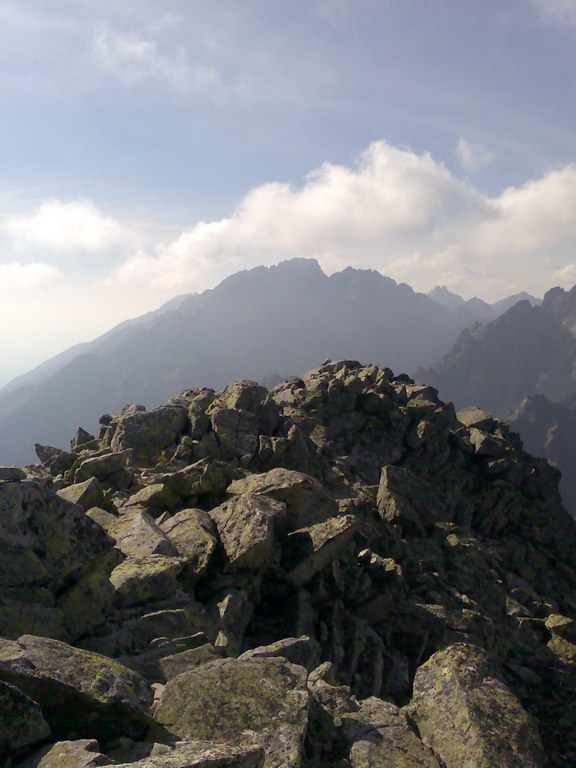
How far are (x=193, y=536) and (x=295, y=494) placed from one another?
6523mm

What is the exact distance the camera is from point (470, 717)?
12.3 metres

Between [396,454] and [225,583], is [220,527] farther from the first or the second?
[396,454]

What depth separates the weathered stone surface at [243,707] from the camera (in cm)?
1044

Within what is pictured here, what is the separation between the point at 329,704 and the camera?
13148 mm

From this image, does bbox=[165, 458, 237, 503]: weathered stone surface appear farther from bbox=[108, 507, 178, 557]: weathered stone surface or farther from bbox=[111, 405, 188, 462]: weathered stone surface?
bbox=[111, 405, 188, 462]: weathered stone surface

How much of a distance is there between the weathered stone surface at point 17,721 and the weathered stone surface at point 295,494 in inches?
668

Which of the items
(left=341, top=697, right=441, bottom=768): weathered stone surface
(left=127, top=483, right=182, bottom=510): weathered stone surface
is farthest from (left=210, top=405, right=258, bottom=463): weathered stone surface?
(left=341, top=697, right=441, bottom=768): weathered stone surface

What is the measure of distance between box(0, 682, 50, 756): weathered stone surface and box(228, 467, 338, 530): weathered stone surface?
17.0 m

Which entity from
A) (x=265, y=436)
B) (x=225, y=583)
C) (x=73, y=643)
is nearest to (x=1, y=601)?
(x=73, y=643)

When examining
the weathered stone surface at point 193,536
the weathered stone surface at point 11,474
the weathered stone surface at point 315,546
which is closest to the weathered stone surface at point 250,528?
the weathered stone surface at point 193,536

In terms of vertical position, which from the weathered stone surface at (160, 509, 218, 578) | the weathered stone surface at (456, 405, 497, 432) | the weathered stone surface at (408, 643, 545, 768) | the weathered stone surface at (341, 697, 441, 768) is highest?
the weathered stone surface at (160, 509, 218, 578)

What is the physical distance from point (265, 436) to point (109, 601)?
1059 inches

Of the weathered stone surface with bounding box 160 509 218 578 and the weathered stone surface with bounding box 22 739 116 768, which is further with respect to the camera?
the weathered stone surface with bounding box 160 509 218 578

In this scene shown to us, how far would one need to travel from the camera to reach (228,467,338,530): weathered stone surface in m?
25.8
